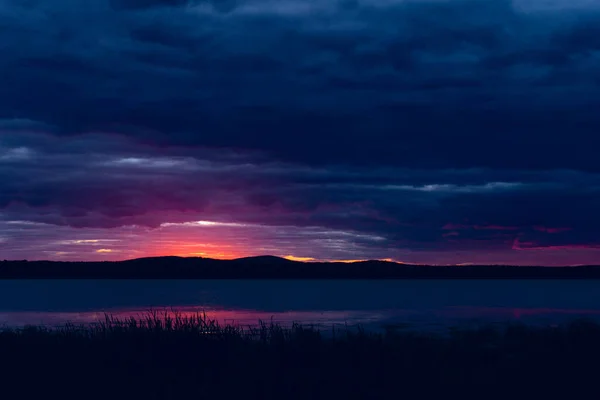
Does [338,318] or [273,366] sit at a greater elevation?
[273,366]

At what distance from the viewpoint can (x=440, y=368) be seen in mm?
17422

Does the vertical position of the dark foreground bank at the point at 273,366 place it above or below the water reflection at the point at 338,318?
above

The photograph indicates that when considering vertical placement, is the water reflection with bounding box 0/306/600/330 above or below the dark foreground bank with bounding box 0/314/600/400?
below

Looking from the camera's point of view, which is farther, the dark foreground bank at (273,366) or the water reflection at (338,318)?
the water reflection at (338,318)

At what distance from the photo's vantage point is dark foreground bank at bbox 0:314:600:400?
15.9 metres

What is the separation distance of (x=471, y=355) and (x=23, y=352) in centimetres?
1207

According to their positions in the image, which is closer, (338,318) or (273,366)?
(273,366)

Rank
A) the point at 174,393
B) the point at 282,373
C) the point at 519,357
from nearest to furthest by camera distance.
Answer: the point at 174,393 < the point at 282,373 < the point at 519,357

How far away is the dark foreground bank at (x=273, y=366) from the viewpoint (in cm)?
1586

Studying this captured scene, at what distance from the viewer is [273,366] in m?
17.2

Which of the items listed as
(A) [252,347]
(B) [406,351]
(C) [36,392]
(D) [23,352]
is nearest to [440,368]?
(B) [406,351]

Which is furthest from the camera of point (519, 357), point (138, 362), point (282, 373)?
point (519, 357)

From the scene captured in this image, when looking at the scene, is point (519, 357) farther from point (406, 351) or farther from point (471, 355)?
point (406, 351)

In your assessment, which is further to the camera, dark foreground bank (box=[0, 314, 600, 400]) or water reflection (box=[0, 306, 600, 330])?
water reflection (box=[0, 306, 600, 330])
